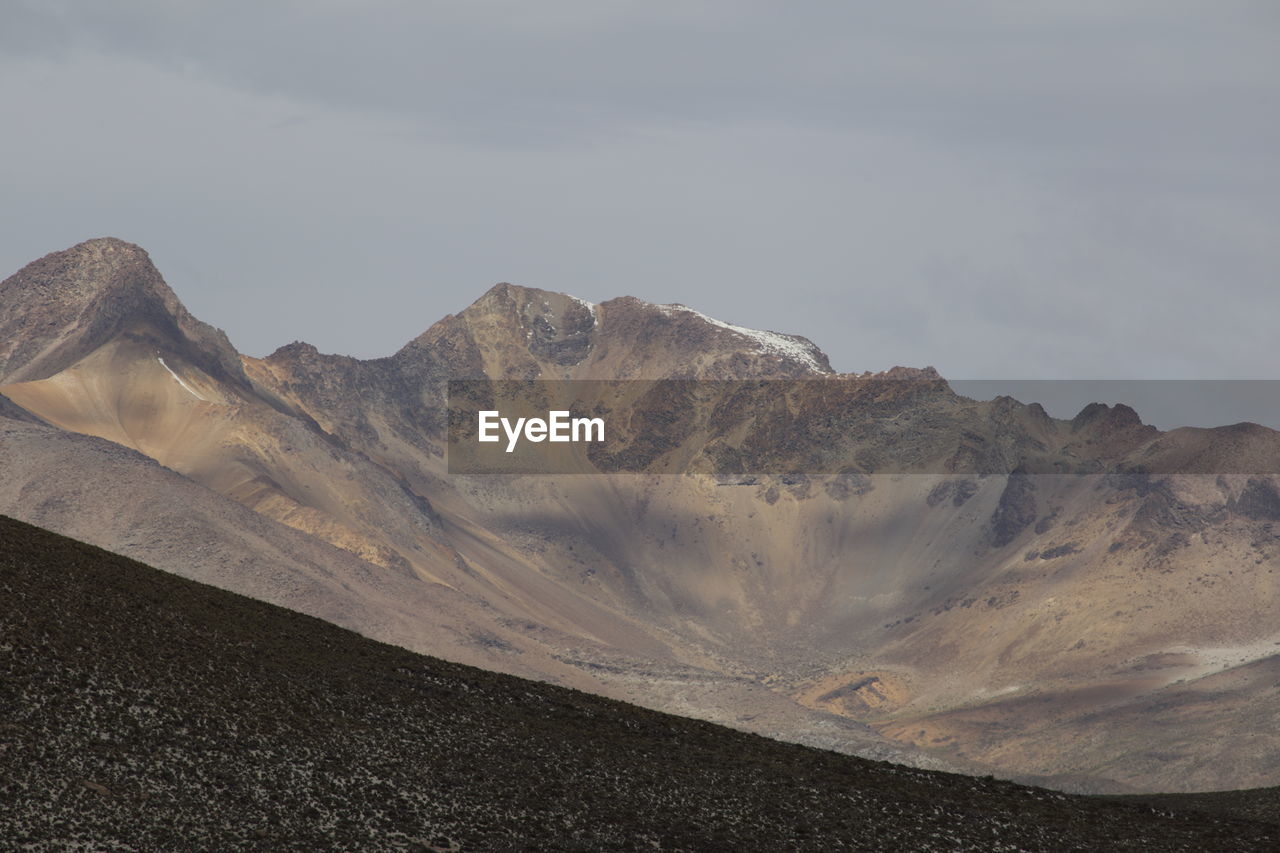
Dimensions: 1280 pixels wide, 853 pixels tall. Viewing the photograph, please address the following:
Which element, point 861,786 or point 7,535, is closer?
point 7,535

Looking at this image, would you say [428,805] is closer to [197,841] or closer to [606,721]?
[197,841]

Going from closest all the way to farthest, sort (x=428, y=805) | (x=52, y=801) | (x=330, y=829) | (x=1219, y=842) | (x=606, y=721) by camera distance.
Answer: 1. (x=52, y=801)
2. (x=330, y=829)
3. (x=428, y=805)
4. (x=1219, y=842)
5. (x=606, y=721)

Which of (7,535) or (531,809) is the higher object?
(7,535)

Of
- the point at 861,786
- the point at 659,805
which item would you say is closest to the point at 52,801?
the point at 659,805

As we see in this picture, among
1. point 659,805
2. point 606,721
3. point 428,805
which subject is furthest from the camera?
point 606,721

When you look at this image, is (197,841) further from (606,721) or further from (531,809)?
(606,721)

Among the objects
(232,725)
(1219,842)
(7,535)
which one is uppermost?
(7,535)
